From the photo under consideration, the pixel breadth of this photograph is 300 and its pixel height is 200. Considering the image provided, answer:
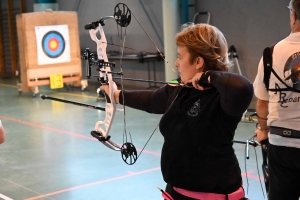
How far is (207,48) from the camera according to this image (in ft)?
4.51

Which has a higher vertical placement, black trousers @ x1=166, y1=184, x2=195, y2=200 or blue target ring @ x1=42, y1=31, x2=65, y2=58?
blue target ring @ x1=42, y1=31, x2=65, y2=58

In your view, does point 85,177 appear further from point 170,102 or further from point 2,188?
point 170,102

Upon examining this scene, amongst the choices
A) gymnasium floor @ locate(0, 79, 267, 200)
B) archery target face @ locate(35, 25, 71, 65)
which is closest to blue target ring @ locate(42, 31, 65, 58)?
archery target face @ locate(35, 25, 71, 65)

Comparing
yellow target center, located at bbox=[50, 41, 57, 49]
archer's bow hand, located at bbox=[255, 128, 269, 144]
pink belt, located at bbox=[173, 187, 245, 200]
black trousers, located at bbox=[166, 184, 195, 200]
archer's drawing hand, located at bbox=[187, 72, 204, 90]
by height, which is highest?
archer's drawing hand, located at bbox=[187, 72, 204, 90]

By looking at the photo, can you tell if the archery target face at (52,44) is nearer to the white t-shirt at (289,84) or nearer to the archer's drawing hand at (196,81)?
the white t-shirt at (289,84)

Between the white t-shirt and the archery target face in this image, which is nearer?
the white t-shirt

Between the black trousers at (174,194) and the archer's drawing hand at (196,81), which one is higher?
Result: the archer's drawing hand at (196,81)

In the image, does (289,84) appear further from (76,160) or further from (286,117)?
(76,160)

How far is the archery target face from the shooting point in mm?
7680

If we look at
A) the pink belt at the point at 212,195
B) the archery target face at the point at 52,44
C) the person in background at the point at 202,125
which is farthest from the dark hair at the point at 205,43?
the archery target face at the point at 52,44

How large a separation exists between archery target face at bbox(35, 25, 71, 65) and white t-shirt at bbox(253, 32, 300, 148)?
21.0 ft

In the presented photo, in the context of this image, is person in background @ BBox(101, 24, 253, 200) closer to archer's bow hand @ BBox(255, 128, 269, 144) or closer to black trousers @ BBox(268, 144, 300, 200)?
black trousers @ BBox(268, 144, 300, 200)

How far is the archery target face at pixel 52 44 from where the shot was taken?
768 cm

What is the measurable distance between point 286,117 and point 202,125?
37 centimetres
